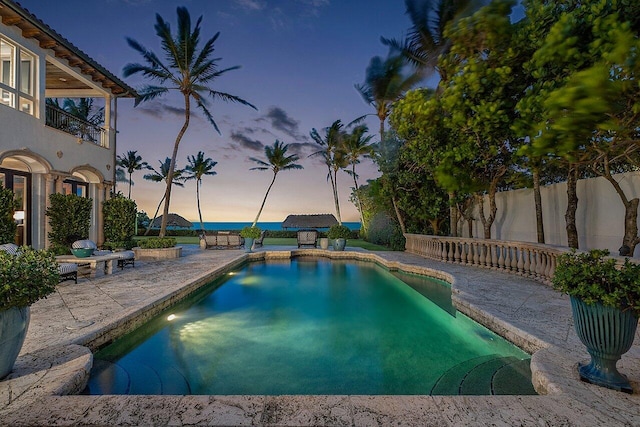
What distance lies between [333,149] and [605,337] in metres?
23.0

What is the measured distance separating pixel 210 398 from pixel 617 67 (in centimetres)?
378

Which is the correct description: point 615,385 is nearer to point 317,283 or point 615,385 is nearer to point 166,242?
point 317,283

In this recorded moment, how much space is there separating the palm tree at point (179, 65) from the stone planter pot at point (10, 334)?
494 inches

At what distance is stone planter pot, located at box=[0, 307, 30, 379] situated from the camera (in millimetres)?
2619

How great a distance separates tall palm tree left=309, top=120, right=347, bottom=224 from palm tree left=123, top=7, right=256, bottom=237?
10.3 m

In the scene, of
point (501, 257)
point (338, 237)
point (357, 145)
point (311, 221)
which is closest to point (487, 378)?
point (501, 257)

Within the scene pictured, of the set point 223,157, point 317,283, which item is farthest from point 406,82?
point 223,157

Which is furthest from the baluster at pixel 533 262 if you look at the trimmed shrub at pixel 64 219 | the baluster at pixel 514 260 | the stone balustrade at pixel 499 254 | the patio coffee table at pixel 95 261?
the trimmed shrub at pixel 64 219

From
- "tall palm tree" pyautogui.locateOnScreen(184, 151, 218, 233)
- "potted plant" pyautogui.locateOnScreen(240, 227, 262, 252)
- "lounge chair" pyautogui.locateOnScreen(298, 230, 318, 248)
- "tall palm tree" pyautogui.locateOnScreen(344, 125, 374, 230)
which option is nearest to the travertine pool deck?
"potted plant" pyautogui.locateOnScreen(240, 227, 262, 252)

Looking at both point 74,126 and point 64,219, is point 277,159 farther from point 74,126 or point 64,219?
point 64,219

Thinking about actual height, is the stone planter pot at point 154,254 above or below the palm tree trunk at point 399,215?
below

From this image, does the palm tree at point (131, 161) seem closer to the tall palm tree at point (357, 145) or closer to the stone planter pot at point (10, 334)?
the tall palm tree at point (357, 145)

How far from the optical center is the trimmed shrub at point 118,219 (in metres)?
12.1

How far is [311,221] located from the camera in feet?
117
